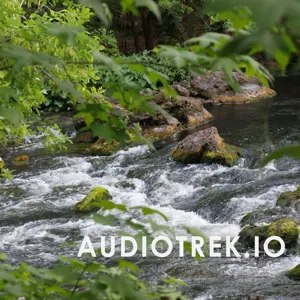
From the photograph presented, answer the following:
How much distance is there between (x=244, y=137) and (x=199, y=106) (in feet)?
9.75

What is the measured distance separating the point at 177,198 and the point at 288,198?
2069mm

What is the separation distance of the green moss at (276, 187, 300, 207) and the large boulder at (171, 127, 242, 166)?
2449 millimetres

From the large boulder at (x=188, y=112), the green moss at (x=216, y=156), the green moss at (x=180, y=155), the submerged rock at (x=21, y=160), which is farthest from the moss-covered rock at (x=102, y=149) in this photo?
the large boulder at (x=188, y=112)

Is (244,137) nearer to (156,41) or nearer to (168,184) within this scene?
(168,184)

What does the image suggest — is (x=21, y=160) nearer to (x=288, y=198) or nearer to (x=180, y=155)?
(x=180, y=155)

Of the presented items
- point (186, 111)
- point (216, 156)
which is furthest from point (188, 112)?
point (216, 156)

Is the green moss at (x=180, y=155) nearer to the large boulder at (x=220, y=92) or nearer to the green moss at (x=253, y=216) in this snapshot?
the green moss at (x=253, y=216)

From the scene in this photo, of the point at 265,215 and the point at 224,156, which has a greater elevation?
the point at 224,156

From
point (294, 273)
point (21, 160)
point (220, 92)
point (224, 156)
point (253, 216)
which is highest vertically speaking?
point (220, 92)

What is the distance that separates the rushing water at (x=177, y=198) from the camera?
6.18 m

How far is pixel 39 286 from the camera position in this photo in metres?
1.68

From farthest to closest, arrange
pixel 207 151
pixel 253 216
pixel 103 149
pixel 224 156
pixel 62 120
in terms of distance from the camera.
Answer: pixel 62 120, pixel 103 149, pixel 207 151, pixel 224 156, pixel 253 216

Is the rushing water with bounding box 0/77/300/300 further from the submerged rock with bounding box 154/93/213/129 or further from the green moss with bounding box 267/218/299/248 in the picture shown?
the submerged rock with bounding box 154/93/213/129

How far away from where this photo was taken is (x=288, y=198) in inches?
321
